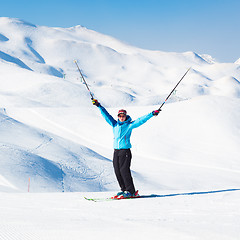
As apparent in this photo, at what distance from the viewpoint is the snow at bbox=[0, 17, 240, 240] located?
3.95 metres

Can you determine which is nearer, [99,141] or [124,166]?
[124,166]

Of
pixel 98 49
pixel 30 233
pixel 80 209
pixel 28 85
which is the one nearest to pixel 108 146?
pixel 80 209

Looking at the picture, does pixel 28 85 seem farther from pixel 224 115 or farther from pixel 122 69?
pixel 122 69

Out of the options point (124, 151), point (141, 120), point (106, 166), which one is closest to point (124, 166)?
point (124, 151)

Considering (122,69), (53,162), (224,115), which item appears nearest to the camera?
(53,162)

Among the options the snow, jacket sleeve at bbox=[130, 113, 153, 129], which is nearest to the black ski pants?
jacket sleeve at bbox=[130, 113, 153, 129]

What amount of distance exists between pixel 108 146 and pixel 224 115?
8.16 metres

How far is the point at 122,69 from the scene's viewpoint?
122 metres

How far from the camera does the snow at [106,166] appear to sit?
3945mm

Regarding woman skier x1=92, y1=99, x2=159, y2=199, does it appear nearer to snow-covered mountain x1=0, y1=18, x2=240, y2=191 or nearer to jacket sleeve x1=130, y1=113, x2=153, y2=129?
jacket sleeve x1=130, y1=113, x2=153, y2=129

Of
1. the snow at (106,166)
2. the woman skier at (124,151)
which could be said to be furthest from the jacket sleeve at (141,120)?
the snow at (106,166)

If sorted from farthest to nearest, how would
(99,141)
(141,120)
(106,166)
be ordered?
1. (99,141)
2. (106,166)
3. (141,120)

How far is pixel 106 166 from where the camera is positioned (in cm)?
1573

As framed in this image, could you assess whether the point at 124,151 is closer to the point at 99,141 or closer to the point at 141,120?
the point at 141,120
